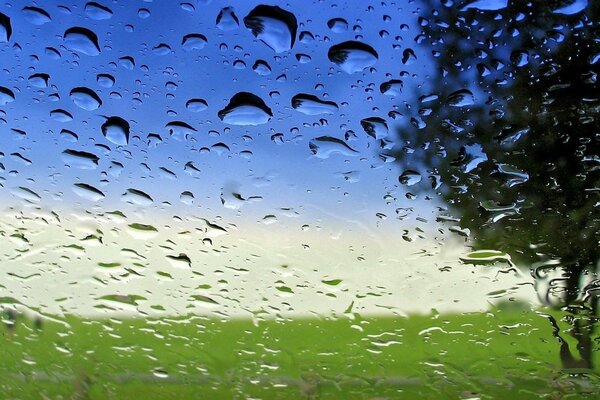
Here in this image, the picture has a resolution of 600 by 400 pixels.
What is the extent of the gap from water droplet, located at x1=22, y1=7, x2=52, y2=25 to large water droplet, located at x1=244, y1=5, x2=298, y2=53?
57 cm

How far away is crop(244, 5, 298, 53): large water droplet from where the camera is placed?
1.34m

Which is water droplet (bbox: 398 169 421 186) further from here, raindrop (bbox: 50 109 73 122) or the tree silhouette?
raindrop (bbox: 50 109 73 122)

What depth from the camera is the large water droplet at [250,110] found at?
138 cm

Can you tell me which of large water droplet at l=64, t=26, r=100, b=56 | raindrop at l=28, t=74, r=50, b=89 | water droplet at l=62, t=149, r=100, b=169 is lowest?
water droplet at l=62, t=149, r=100, b=169

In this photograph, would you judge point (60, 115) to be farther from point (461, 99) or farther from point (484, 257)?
point (484, 257)

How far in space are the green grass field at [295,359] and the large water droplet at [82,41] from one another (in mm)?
760

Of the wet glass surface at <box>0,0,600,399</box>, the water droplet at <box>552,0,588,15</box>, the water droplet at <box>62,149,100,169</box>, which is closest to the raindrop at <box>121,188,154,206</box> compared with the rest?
the wet glass surface at <box>0,0,600,399</box>

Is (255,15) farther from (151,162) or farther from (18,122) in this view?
(18,122)

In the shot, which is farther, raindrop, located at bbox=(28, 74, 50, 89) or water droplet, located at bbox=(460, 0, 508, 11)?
raindrop, located at bbox=(28, 74, 50, 89)

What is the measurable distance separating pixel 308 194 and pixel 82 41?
0.74m

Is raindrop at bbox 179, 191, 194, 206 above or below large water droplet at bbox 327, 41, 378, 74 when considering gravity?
below

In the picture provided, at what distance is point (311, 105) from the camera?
53.9 inches

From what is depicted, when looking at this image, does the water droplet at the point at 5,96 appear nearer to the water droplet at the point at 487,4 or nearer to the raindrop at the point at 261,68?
the raindrop at the point at 261,68

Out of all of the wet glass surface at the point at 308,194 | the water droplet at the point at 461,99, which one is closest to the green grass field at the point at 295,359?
the wet glass surface at the point at 308,194
